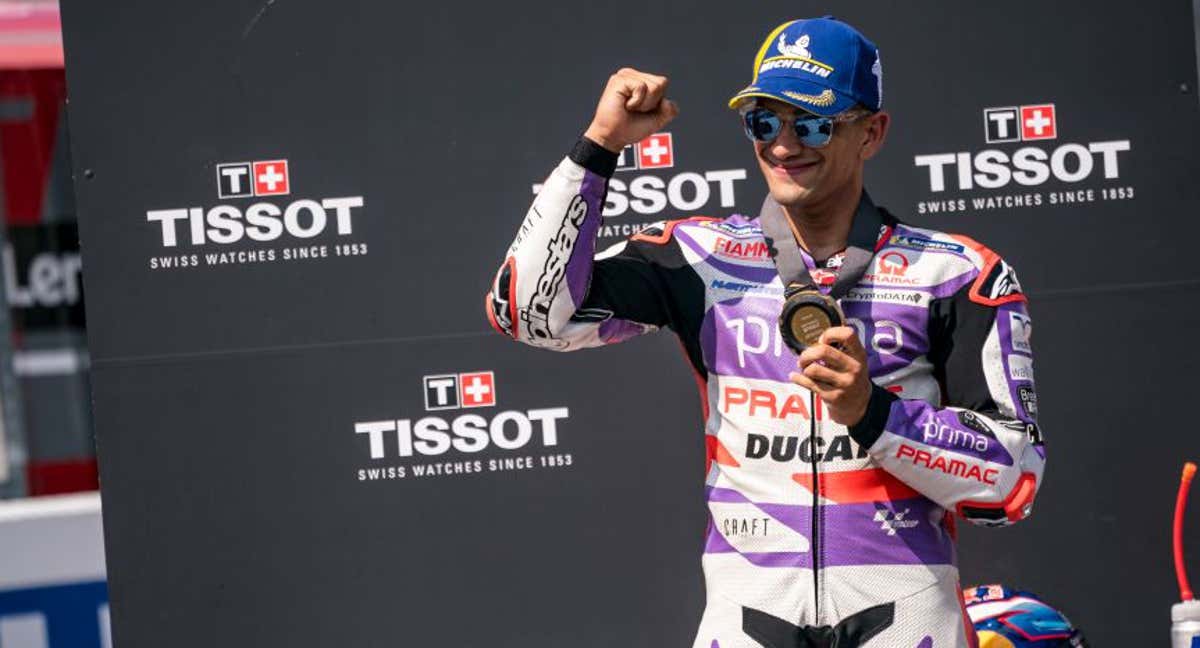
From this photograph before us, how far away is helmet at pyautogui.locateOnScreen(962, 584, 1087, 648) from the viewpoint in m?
3.23

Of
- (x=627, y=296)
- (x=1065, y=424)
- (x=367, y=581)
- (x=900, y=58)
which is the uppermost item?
(x=900, y=58)

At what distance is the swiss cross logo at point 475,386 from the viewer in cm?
358

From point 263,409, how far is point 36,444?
4.13 metres

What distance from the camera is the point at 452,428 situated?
3.59 m

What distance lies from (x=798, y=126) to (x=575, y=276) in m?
0.41

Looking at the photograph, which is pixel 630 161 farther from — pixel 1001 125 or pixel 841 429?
pixel 841 429

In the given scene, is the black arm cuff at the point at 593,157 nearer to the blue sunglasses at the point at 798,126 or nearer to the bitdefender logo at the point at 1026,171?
the blue sunglasses at the point at 798,126

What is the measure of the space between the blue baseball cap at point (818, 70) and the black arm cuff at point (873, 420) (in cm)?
44

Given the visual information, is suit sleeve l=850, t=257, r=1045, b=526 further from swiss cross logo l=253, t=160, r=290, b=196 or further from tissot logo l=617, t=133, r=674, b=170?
swiss cross logo l=253, t=160, r=290, b=196

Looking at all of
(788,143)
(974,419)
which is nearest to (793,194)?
(788,143)

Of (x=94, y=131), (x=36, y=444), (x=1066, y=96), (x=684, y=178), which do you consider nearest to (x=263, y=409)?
(x=94, y=131)

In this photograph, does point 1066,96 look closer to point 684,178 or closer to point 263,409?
point 684,178

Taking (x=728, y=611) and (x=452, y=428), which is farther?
(x=452, y=428)

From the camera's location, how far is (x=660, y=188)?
359 cm
